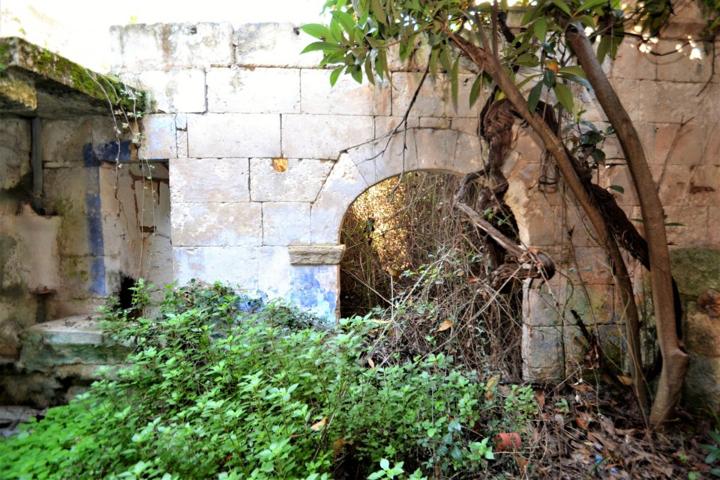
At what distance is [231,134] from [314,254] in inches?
43.4

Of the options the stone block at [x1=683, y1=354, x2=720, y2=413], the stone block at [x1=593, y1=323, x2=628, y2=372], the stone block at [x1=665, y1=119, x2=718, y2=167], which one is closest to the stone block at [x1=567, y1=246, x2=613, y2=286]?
the stone block at [x1=593, y1=323, x2=628, y2=372]

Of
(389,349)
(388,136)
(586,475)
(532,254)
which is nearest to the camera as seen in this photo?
(586,475)

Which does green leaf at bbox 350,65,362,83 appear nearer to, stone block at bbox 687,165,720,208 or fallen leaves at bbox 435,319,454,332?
fallen leaves at bbox 435,319,454,332

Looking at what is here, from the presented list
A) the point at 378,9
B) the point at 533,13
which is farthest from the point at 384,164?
the point at 533,13

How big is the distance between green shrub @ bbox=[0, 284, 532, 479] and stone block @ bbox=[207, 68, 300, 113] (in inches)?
62.3

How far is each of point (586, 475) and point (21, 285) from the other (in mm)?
4194

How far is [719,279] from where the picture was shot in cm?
246

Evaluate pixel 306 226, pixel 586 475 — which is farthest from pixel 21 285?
pixel 586 475

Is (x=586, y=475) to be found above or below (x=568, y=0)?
below

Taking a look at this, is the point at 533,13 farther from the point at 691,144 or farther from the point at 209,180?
the point at 209,180

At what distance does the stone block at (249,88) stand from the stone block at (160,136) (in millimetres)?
343

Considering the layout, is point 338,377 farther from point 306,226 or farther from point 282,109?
point 282,109

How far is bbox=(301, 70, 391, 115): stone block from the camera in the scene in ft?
10.2

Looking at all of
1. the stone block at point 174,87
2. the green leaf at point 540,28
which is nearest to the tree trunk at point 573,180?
the green leaf at point 540,28
